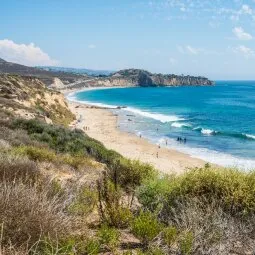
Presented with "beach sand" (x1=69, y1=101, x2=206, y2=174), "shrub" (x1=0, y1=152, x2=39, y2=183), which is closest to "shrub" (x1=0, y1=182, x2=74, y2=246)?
"shrub" (x1=0, y1=152, x2=39, y2=183)

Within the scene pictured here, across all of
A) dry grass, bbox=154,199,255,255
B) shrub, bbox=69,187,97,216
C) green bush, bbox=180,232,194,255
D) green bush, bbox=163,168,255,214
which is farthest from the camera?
green bush, bbox=163,168,255,214

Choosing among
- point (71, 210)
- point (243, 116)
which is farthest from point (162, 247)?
point (243, 116)

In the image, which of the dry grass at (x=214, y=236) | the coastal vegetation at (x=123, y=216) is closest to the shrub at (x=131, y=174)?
the coastal vegetation at (x=123, y=216)

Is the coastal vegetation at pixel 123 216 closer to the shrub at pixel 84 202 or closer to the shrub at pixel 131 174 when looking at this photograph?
the shrub at pixel 84 202

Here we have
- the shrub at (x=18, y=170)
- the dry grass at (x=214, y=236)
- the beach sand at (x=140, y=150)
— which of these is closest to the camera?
the dry grass at (x=214, y=236)

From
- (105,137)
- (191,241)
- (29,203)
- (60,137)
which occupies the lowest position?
(105,137)

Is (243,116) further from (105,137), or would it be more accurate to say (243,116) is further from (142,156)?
(142,156)

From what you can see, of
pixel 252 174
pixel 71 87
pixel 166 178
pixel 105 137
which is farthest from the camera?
pixel 71 87

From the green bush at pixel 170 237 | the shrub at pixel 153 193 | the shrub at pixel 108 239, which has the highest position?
the green bush at pixel 170 237

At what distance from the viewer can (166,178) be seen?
34.1 feet

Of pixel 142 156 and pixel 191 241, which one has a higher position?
pixel 191 241

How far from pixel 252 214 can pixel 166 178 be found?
9.99 ft

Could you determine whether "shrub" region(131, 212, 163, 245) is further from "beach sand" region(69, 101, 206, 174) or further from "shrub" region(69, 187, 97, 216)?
"beach sand" region(69, 101, 206, 174)

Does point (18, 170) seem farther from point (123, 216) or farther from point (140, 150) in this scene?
point (140, 150)
